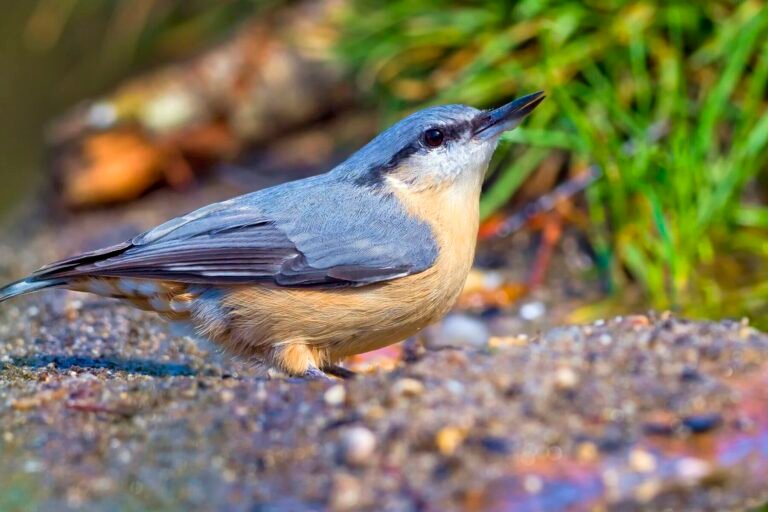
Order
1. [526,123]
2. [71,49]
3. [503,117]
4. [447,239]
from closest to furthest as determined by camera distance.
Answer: [447,239]
[503,117]
[526,123]
[71,49]

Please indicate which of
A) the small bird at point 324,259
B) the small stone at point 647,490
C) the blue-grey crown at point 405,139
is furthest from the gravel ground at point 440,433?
the blue-grey crown at point 405,139

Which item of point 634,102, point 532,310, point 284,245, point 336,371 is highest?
point 634,102

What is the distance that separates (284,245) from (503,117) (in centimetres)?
96

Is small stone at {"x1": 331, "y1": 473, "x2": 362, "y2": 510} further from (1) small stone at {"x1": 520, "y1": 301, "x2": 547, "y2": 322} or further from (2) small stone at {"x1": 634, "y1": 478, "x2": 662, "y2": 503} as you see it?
(1) small stone at {"x1": 520, "y1": 301, "x2": 547, "y2": 322}

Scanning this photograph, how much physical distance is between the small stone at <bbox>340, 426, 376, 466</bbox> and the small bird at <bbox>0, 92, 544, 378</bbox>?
1034 millimetres

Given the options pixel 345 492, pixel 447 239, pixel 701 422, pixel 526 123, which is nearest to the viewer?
pixel 345 492

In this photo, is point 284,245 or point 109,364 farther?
point 109,364

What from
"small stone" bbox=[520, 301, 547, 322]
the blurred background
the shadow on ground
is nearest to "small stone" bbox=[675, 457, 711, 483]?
the shadow on ground

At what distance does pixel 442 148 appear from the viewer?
4078mm

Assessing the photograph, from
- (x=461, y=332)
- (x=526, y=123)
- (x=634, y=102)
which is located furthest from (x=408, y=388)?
(x=634, y=102)

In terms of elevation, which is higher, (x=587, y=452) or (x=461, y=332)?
(x=461, y=332)

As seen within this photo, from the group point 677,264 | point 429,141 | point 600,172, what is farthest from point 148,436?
point 600,172

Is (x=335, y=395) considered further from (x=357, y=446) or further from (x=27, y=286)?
(x=27, y=286)

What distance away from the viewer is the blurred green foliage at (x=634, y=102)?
5234 mm
